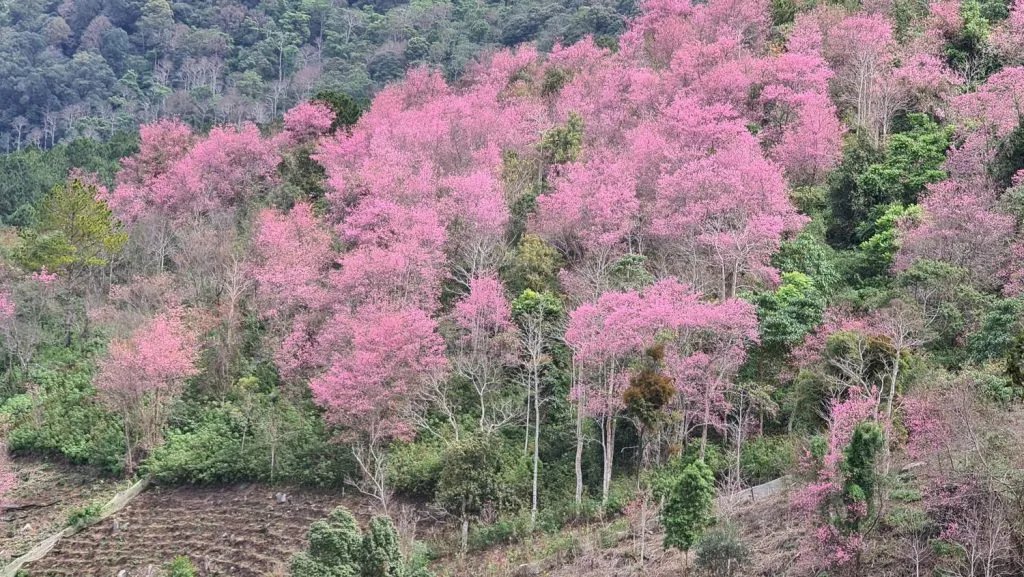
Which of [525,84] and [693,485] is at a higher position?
[525,84]

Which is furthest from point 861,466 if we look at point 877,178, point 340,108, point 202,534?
point 340,108

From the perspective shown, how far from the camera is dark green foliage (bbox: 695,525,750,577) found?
69.7 ft

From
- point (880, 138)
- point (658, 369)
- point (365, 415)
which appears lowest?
point (365, 415)

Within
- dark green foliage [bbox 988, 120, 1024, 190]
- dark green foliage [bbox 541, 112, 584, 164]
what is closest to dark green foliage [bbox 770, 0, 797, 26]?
dark green foliage [bbox 541, 112, 584, 164]

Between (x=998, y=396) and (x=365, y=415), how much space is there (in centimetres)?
1751

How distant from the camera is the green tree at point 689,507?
22.2 metres

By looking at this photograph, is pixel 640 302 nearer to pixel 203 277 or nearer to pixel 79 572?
pixel 79 572

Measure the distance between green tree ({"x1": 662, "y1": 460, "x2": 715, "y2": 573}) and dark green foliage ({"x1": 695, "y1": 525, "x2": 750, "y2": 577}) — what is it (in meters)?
0.55

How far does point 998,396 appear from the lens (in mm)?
22906

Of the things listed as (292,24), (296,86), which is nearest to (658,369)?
(296,86)

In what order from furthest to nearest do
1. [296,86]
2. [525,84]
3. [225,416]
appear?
[296,86] → [525,84] → [225,416]

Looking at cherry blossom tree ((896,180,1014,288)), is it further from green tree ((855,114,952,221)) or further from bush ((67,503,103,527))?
bush ((67,503,103,527))

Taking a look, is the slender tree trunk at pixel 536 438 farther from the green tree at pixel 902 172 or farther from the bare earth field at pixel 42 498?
the green tree at pixel 902 172

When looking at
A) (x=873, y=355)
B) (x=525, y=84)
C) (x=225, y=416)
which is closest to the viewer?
(x=873, y=355)
